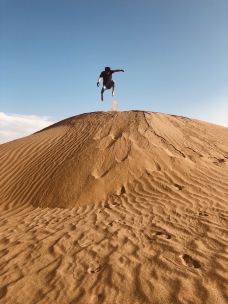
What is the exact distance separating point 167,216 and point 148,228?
58 cm

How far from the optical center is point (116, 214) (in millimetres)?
5770

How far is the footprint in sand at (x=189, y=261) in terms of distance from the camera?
3.87 m

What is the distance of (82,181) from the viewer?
24.0 ft

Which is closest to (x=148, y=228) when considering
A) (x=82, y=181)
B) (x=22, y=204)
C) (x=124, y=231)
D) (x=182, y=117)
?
(x=124, y=231)

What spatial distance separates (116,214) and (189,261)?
2052 millimetres

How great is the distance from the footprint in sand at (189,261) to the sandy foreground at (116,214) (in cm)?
1

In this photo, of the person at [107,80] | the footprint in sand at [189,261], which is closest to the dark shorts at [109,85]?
the person at [107,80]

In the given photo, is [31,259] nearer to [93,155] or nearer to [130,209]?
[130,209]

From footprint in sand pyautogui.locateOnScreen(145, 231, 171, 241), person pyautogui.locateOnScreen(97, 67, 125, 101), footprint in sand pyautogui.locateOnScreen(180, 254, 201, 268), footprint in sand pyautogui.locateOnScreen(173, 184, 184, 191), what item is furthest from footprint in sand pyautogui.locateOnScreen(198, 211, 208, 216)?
person pyautogui.locateOnScreen(97, 67, 125, 101)

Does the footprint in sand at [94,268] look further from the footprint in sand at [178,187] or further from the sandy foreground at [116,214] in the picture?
the footprint in sand at [178,187]

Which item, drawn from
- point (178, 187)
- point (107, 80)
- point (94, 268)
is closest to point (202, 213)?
point (178, 187)

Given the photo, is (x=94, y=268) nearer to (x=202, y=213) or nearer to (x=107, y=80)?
(x=202, y=213)

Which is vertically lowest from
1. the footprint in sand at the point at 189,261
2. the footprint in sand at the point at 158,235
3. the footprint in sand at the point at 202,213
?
the footprint in sand at the point at 189,261

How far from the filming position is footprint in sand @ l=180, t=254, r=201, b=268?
12.7ft
